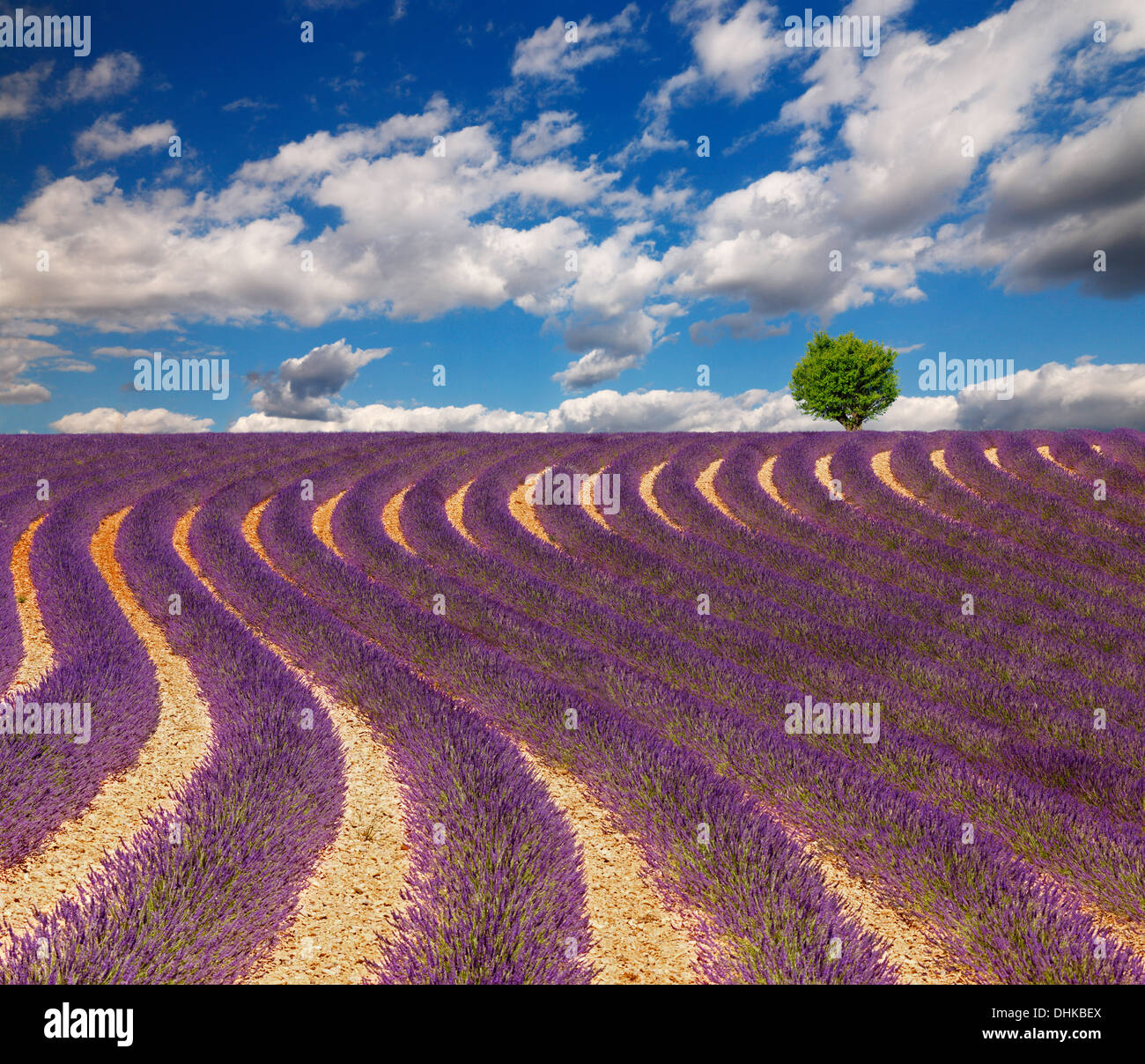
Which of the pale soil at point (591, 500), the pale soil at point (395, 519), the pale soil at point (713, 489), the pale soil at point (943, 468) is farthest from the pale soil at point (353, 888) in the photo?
the pale soil at point (943, 468)

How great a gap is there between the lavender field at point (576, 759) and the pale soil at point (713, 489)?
5.20 ft

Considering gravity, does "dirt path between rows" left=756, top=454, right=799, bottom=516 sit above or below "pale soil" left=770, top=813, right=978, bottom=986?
above

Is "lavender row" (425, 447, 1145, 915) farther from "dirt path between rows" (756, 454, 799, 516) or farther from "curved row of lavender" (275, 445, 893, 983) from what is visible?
"dirt path between rows" (756, 454, 799, 516)

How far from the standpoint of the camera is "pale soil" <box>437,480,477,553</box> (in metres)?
9.18

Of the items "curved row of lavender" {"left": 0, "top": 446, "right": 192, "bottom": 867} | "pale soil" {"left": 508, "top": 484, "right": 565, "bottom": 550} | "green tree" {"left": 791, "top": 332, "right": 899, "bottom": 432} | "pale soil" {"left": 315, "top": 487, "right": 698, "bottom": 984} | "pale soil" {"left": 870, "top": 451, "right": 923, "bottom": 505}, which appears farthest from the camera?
"green tree" {"left": 791, "top": 332, "right": 899, "bottom": 432}

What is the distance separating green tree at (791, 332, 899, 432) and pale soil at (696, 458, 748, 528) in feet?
72.4

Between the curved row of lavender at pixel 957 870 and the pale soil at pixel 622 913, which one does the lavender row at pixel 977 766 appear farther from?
the pale soil at pixel 622 913

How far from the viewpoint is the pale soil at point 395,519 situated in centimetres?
870

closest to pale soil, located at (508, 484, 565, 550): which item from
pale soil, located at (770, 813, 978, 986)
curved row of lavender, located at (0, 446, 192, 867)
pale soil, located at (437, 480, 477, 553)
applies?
→ pale soil, located at (437, 480, 477, 553)

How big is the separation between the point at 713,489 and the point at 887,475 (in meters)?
3.70

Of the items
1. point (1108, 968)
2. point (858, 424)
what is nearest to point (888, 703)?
point (1108, 968)

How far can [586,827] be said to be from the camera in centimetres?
297

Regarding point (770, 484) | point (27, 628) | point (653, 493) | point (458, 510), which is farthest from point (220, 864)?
point (770, 484)
